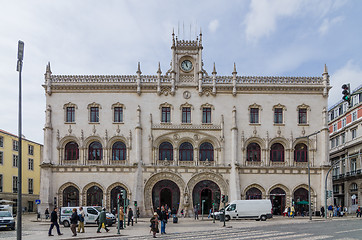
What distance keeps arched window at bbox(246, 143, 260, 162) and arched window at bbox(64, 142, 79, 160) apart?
1999 centimetres

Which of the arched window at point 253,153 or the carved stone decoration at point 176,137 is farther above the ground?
the carved stone decoration at point 176,137

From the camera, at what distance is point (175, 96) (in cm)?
5288

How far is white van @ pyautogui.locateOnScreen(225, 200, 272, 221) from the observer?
4453cm

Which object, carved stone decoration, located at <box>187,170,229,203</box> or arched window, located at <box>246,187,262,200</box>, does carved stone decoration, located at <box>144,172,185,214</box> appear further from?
arched window, located at <box>246,187,262,200</box>

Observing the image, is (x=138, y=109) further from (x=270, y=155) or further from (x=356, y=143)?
(x=356, y=143)

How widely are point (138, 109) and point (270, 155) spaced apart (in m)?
16.3

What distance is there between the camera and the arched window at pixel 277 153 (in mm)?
52406

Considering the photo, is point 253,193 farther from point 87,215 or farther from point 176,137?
point 87,215

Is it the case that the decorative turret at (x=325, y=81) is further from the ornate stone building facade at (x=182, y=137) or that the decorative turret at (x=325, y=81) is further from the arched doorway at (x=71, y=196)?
the arched doorway at (x=71, y=196)

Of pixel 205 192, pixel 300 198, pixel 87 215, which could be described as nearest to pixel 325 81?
pixel 300 198

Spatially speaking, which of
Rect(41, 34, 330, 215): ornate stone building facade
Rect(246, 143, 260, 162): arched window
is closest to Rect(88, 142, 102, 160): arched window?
Rect(41, 34, 330, 215): ornate stone building facade

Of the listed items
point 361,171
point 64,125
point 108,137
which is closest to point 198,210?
point 108,137

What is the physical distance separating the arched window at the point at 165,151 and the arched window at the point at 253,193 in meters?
9.78

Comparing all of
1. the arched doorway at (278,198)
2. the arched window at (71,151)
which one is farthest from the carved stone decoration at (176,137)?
the arched doorway at (278,198)
